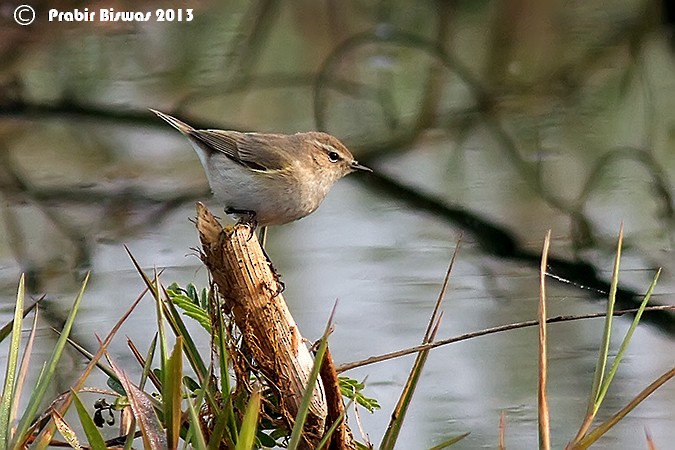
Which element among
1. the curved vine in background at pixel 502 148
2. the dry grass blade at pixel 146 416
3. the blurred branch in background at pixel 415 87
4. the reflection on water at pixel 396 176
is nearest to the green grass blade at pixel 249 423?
the dry grass blade at pixel 146 416

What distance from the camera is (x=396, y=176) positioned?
5105 millimetres

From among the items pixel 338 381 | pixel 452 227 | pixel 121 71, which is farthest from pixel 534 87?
pixel 338 381

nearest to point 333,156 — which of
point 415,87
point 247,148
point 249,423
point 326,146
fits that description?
point 326,146

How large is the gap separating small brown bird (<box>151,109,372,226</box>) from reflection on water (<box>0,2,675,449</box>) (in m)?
0.91

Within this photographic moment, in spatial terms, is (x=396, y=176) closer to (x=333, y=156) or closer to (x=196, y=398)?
(x=333, y=156)

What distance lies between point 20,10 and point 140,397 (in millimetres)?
5080

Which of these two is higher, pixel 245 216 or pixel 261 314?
pixel 245 216

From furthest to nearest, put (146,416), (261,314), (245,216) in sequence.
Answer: (245,216) → (261,314) → (146,416)

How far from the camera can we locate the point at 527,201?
4.86m

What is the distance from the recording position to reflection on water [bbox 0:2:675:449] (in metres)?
3.71

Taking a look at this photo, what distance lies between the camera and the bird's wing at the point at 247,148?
2.64m

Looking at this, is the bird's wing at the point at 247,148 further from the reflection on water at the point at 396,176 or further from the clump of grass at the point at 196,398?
the reflection on water at the point at 396,176

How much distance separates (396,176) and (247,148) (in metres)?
2.47

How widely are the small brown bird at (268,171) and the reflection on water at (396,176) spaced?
91 centimetres
